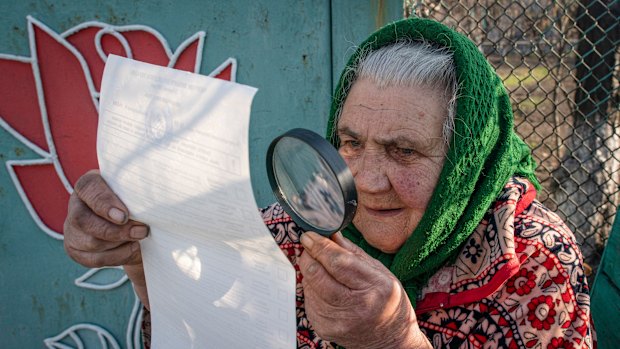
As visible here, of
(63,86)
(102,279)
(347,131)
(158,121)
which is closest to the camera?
(158,121)

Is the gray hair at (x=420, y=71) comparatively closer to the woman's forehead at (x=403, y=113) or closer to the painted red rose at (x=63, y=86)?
the woman's forehead at (x=403, y=113)

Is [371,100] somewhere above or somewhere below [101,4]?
below

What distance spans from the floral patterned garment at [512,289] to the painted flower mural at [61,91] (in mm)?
1375

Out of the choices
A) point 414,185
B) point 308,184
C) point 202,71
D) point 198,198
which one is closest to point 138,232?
point 198,198

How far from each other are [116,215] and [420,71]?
87 centimetres

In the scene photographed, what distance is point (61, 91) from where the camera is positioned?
2.39 m

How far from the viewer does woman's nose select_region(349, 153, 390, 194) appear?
1.49 m

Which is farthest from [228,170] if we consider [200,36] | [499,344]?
[200,36]

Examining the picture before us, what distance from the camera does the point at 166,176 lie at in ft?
3.92

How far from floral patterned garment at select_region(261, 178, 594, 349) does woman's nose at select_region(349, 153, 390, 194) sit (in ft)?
1.06

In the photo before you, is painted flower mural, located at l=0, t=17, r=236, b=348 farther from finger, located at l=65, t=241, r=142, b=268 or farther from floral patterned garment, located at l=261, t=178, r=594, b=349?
floral patterned garment, located at l=261, t=178, r=594, b=349

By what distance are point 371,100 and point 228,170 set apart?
2.03 feet

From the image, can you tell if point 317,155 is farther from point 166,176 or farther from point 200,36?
point 200,36

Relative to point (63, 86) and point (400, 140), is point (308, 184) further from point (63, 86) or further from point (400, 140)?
point (63, 86)
